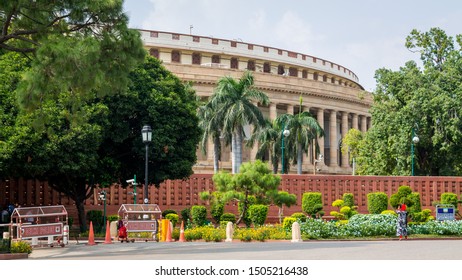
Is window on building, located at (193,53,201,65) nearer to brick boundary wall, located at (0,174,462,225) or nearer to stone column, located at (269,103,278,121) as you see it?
stone column, located at (269,103,278,121)

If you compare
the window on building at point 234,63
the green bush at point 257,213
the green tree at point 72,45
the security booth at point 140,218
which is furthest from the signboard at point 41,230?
the window on building at point 234,63

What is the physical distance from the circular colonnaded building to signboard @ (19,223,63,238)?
4167 cm

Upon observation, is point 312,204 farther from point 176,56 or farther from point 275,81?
point 176,56

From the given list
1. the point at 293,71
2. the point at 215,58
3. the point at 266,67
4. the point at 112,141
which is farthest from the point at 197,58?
the point at 112,141

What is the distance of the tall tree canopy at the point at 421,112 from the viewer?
55.9 m

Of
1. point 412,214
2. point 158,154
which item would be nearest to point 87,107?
point 158,154

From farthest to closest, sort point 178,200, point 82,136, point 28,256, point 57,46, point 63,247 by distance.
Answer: point 178,200 → point 82,136 → point 63,247 → point 28,256 → point 57,46

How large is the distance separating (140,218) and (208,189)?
54.1 ft

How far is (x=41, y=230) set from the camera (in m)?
28.9

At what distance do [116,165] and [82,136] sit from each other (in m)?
4.78

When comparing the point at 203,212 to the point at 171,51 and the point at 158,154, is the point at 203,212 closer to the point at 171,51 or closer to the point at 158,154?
the point at 158,154

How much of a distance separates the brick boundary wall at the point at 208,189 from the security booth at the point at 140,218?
12.6 meters

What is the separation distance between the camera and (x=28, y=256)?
2433cm

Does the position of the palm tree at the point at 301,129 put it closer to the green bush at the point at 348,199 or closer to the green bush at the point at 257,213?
the green bush at the point at 348,199
